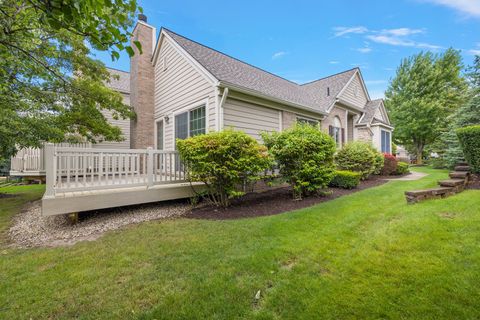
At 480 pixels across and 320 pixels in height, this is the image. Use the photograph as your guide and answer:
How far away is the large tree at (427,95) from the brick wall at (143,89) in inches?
863

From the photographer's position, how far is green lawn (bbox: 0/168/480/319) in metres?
2.04

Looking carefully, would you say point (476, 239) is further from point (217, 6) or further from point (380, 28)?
point (217, 6)

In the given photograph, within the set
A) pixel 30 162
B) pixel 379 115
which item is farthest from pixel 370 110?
pixel 30 162

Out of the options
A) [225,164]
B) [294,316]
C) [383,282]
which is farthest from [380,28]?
[294,316]

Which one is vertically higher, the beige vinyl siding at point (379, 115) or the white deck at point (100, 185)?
the beige vinyl siding at point (379, 115)

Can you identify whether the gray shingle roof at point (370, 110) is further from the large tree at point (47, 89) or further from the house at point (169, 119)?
the large tree at point (47, 89)

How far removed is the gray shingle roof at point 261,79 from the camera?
776 cm

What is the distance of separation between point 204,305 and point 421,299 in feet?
6.51

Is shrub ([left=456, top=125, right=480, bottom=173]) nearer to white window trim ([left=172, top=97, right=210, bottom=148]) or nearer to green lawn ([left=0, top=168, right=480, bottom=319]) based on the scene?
green lawn ([left=0, top=168, right=480, bottom=319])

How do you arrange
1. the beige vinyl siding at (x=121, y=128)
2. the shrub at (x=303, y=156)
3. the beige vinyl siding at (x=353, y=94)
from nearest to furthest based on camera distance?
the shrub at (x=303, y=156) → the beige vinyl siding at (x=121, y=128) → the beige vinyl siding at (x=353, y=94)

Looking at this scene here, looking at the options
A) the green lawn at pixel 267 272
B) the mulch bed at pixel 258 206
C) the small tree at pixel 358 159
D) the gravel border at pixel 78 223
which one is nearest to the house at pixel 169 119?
the gravel border at pixel 78 223

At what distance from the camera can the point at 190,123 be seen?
8078 millimetres

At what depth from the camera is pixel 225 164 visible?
538 cm

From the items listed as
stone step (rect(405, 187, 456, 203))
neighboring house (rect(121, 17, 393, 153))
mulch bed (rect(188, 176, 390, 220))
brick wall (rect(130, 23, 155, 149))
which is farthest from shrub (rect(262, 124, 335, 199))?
brick wall (rect(130, 23, 155, 149))
